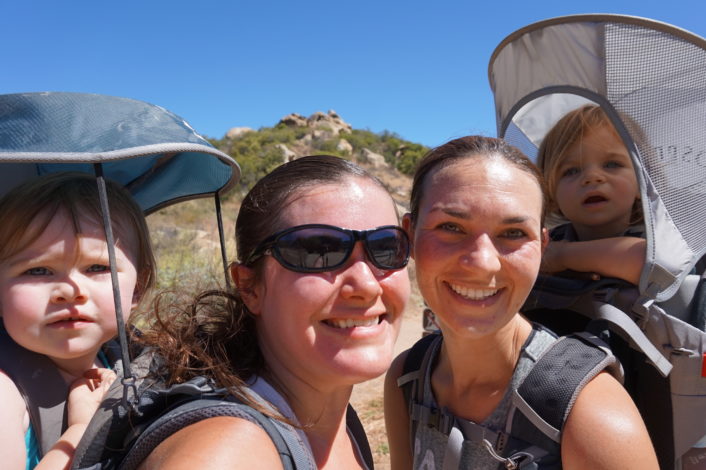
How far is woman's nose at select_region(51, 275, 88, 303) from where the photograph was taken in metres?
1.52

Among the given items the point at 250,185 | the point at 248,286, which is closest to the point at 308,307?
the point at 248,286

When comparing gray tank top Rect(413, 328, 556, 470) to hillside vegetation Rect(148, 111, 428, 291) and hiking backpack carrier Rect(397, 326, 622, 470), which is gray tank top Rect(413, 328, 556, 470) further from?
hillside vegetation Rect(148, 111, 428, 291)

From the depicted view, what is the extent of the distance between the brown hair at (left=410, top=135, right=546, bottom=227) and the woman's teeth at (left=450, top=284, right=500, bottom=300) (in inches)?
13.9

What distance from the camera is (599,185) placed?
2.11 meters

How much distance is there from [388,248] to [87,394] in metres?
1.10

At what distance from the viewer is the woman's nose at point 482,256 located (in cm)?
162

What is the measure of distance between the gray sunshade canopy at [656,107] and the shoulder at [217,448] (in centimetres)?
145

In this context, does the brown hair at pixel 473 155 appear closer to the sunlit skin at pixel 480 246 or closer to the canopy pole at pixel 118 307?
the sunlit skin at pixel 480 246

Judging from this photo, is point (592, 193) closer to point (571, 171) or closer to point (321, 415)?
point (571, 171)

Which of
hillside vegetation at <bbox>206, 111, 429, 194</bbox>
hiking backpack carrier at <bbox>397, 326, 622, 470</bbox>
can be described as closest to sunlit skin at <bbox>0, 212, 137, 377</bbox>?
hiking backpack carrier at <bbox>397, 326, 622, 470</bbox>

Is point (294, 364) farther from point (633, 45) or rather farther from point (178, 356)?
point (633, 45)

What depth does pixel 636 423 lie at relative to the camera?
1387 millimetres

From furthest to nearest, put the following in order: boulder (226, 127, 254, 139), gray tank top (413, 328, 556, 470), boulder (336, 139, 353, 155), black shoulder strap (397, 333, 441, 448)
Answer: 1. boulder (226, 127, 254, 139)
2. boulder (336, 139, 353, 155)
3. black shoulder strap (397, 333, 441, 448)
4. gray tank top (413, 328, 556, 470)

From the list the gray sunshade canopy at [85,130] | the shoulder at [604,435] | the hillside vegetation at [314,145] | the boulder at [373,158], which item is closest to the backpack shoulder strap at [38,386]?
the gray sunshade canopy at [85,130]
